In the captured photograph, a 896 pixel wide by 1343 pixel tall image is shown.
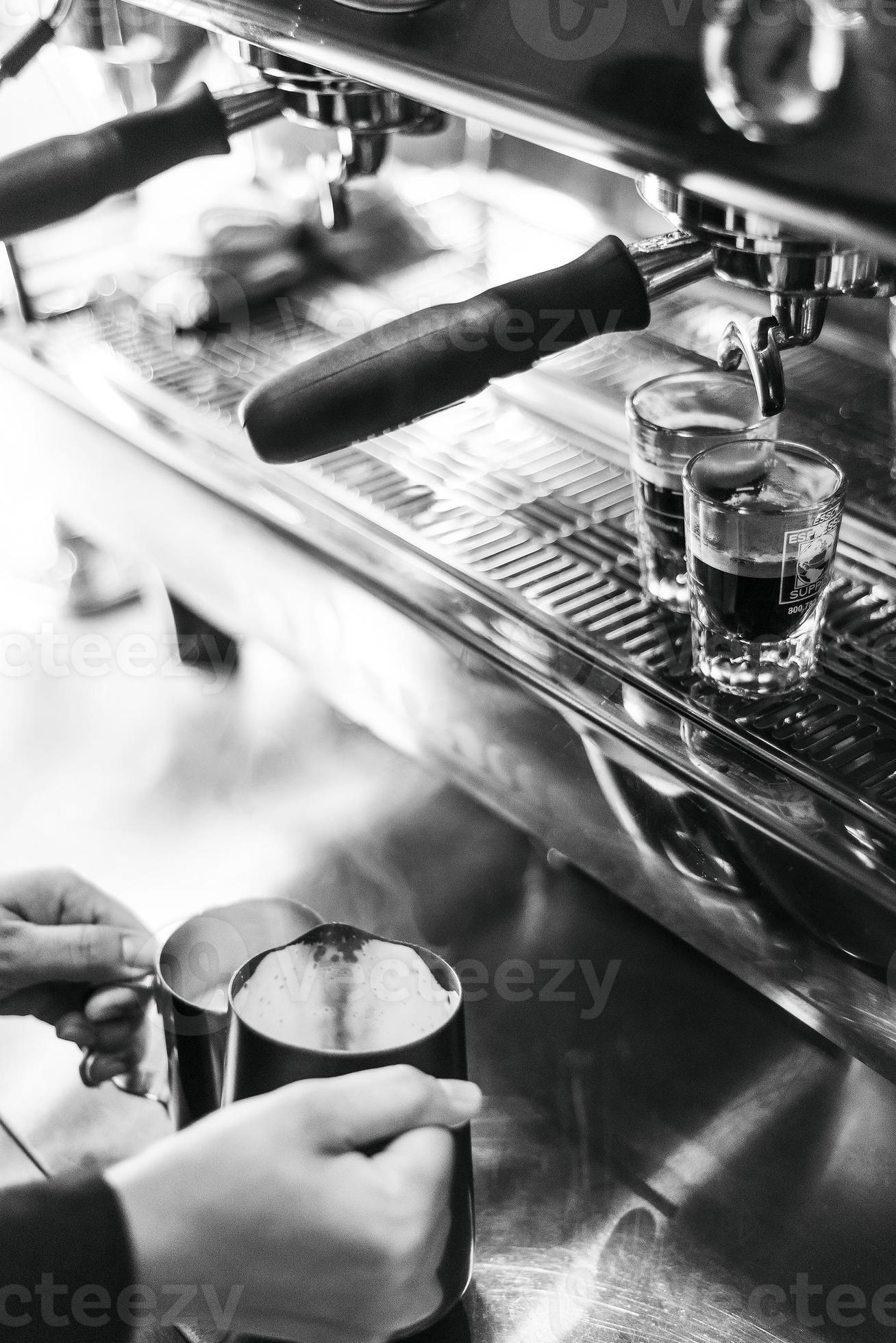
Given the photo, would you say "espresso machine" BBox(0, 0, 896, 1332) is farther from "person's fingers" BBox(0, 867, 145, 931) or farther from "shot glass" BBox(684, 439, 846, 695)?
"person's fingers" BBox(0, 867, 145, 931)

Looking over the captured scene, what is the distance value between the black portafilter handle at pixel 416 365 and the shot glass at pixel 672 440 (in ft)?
0.44

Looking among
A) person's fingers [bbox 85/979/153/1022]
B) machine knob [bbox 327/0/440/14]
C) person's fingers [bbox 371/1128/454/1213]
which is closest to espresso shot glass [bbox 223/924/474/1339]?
person's fingers [bbox 371/1128/454/1213]

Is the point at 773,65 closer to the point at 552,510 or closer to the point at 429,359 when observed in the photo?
the point at 429,359

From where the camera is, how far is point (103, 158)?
2.19 ft

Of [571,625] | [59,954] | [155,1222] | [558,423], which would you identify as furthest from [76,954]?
[558,423]

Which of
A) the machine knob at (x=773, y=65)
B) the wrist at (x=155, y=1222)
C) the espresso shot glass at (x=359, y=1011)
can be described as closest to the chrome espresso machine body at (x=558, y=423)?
the machine knob at (x=773, y=65)

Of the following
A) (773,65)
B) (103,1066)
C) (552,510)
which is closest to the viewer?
(773,65)

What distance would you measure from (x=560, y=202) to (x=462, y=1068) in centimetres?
62

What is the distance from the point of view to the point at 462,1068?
52cm

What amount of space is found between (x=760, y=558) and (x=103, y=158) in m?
0.37

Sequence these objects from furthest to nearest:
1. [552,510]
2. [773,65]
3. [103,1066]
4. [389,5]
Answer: [552,510] → [103,1066] → [389,5] → [773,65]

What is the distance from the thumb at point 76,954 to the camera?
640mm

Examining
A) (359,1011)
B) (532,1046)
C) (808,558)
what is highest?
(808,558)

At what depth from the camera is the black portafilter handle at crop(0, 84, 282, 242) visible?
66cm
